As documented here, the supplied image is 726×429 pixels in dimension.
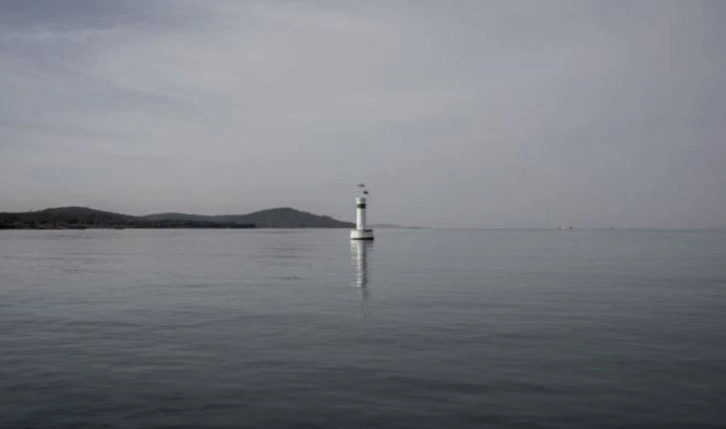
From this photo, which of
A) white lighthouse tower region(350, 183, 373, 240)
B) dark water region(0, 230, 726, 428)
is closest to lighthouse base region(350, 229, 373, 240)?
white lighthouse tower region(350, 183, 373, 240)

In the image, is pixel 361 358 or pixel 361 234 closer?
pixel 361 358

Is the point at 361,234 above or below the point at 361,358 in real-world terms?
above

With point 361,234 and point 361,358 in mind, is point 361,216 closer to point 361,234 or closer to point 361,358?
point 361,234

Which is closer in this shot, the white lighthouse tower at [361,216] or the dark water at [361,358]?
the dark water at [361,358]

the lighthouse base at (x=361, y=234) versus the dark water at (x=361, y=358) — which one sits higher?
the lighthouse base at (x=361, y=234)

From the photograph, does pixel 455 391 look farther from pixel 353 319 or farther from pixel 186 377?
pixel 353 319

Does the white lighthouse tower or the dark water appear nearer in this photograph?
the dark water

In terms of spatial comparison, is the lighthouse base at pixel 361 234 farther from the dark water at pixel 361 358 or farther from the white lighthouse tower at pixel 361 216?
the dark water at pixel 361 358

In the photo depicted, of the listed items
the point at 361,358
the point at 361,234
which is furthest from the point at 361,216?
the point at 361,358

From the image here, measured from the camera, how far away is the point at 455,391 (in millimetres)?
12789

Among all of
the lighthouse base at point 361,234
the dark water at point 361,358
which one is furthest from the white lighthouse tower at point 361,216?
the dark water at point 361,358

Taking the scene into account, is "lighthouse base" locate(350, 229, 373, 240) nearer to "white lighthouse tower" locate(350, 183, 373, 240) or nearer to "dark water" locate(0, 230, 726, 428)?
"white lighthouse tower" locate(350, 183, 373, 240)

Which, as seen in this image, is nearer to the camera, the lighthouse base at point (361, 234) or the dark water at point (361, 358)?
the dark water at point (361, 358)

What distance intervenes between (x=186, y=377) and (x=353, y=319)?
9578mm
